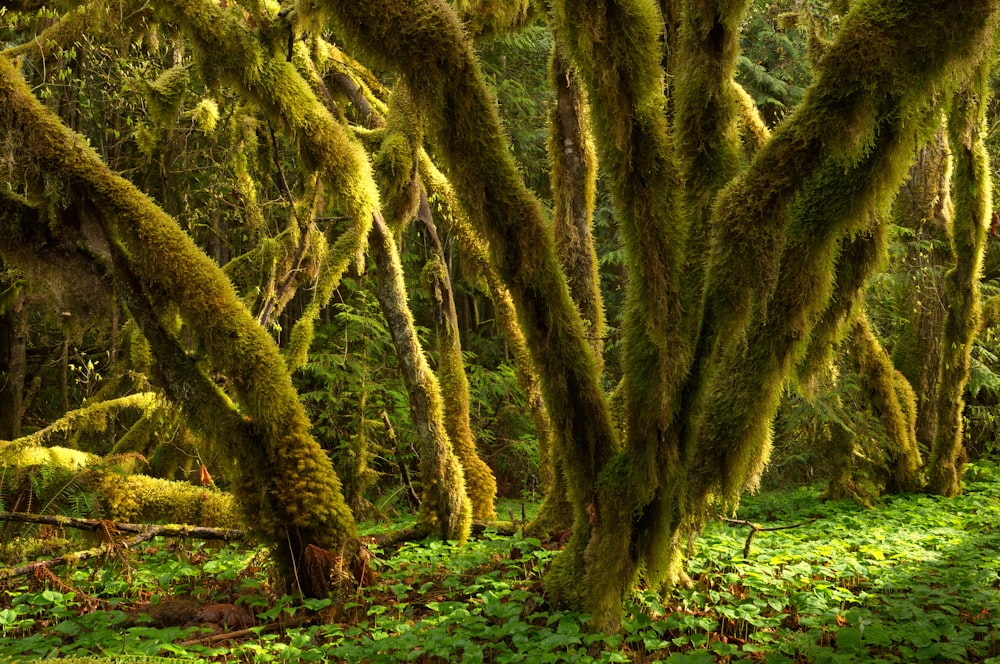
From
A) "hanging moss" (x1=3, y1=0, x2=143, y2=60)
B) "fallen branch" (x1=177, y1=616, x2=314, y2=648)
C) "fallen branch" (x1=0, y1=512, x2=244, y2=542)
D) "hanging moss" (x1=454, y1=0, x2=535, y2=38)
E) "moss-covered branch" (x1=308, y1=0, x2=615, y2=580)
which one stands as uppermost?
"hanging moss" (x1=454, y1=0, x2=535, y2=38)

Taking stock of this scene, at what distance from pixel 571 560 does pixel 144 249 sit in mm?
3180

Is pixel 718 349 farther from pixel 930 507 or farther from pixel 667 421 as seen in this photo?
pixel 930 507

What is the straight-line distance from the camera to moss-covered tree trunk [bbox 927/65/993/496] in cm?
787

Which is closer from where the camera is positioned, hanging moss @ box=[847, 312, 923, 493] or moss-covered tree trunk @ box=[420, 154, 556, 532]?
moss-covered tree trunk @ box=[420, 154, 556, 532]

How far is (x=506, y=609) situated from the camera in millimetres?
4188

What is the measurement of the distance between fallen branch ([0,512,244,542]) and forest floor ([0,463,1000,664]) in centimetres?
27

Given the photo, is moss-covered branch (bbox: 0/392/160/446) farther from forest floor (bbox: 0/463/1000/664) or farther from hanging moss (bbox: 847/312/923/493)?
hanging moss (bbox: 847/312/923/493)

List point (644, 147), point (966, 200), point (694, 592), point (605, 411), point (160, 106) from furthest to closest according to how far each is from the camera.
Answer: point (966, 200) < point (160, 106) < point (694, 592) < point (605, 411) < point (644, 147)

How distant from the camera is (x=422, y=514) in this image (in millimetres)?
6492

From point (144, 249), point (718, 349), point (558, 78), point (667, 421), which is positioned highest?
point (558, 78)

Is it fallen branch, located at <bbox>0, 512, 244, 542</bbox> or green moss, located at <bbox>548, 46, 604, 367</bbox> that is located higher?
green moss, located at <bbox>548, 46, 604, 367</bbox>

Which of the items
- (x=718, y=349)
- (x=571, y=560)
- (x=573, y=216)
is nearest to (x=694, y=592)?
(x=571, y=560)

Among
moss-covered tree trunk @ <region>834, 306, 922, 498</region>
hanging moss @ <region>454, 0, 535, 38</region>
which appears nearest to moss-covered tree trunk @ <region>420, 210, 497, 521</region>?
hanging moss @ <region>454, 0, 535, 38</region>

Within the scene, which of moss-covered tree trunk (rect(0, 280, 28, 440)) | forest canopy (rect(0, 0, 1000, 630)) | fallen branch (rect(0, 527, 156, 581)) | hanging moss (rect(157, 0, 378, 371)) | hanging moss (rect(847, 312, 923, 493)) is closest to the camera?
forest canopy (rect(0, 0, 1000, 630))
